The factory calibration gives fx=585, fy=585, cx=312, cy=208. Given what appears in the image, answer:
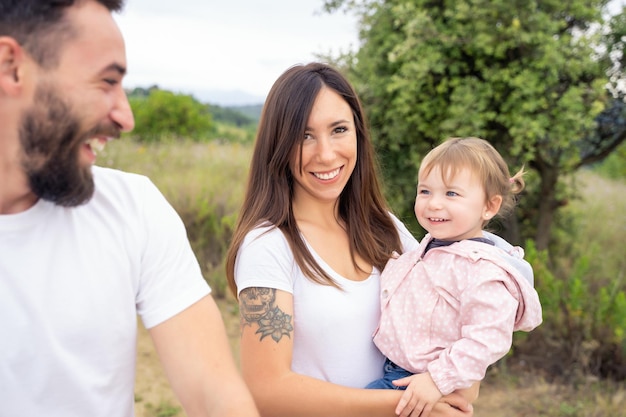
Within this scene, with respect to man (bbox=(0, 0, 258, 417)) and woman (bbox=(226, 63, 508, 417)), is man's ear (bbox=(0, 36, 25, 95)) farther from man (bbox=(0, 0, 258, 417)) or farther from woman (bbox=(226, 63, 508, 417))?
woman (bbox=(226, 63, 508, 417))

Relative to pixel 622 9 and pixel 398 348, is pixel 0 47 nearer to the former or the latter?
pixel 398 348

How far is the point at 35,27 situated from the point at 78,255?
566 millimetres

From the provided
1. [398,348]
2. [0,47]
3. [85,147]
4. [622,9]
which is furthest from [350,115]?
[622,9]

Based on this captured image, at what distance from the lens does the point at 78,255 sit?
4.95 ft

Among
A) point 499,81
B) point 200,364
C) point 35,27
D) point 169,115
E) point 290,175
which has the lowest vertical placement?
point 169,115

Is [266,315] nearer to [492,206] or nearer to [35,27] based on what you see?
[492,206]

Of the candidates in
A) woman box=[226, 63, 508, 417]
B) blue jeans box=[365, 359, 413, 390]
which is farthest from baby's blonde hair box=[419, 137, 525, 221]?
blue jeans box=[365, 359, 413, 390]

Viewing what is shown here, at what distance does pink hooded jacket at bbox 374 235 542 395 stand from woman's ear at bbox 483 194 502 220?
0.44 feet

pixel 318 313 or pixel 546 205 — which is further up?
pixel 546 205

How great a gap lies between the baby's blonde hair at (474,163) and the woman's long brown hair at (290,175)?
0.36 metres

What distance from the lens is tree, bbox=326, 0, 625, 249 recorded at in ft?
13.4

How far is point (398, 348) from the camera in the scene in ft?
6.40

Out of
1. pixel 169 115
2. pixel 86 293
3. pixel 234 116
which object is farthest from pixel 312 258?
pixel 234 116

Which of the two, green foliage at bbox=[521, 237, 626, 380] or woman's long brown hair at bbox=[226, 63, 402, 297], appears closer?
woman's long brown hair at bbox=[226, 63, 402, 297]
